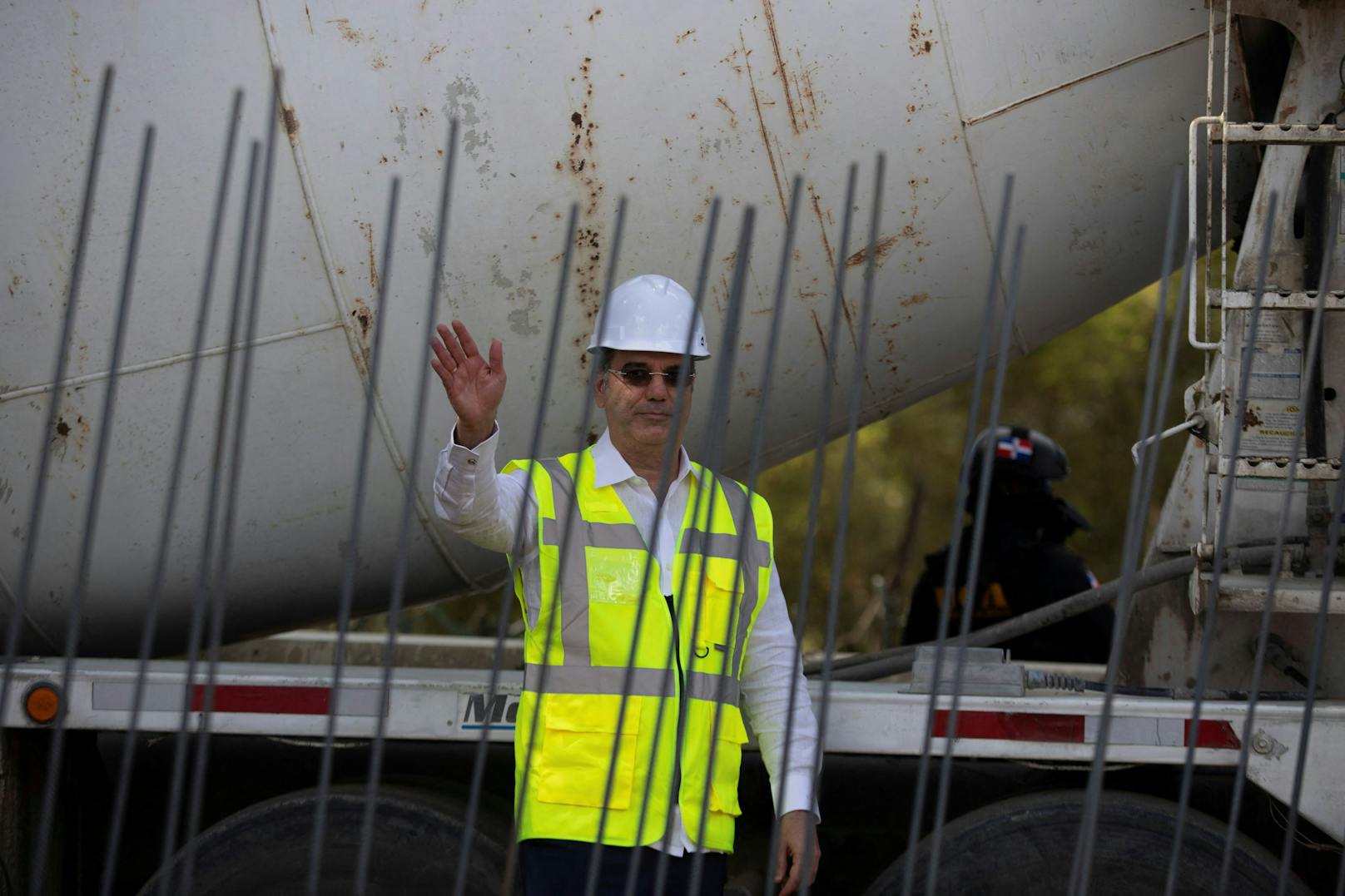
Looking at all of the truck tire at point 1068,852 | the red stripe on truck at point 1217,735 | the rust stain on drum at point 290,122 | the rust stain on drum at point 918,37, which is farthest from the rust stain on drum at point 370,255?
the red stripe on truck at point 1217,735

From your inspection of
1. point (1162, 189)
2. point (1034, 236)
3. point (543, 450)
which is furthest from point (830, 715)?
point (1162, 189)

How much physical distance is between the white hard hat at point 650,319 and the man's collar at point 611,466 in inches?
8.4

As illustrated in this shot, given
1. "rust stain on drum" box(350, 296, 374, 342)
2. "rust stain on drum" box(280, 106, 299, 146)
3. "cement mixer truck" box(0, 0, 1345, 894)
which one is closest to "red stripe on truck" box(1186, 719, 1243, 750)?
"cement mixer truck" box(0, 0, 1345, 894)

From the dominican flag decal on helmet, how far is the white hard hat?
256 cm

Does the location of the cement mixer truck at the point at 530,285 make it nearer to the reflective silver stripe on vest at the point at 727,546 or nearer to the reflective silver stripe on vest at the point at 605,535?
the reflective silver stripe on vest at the point at 605,535

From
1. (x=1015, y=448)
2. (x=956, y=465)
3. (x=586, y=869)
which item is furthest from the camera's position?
(x=956, y=465)

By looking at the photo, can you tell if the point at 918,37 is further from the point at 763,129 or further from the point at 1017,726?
the point at 1017,726

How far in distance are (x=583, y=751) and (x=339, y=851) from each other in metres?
0.97

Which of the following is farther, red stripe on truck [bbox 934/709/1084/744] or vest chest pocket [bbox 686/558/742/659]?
red stripe on truck [bbox 934/709/1084/744]

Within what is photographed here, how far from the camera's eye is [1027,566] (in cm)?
545

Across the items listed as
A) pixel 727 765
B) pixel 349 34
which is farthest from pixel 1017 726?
pixel 349 34

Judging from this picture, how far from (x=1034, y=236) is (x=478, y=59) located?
158cm

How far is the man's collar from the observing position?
3215 mm

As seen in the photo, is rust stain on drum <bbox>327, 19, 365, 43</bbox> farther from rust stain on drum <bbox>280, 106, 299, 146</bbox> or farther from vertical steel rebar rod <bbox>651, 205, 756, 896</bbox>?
vertical steel rebar rod <bbox>651, 205, 756, 896</bbox>
